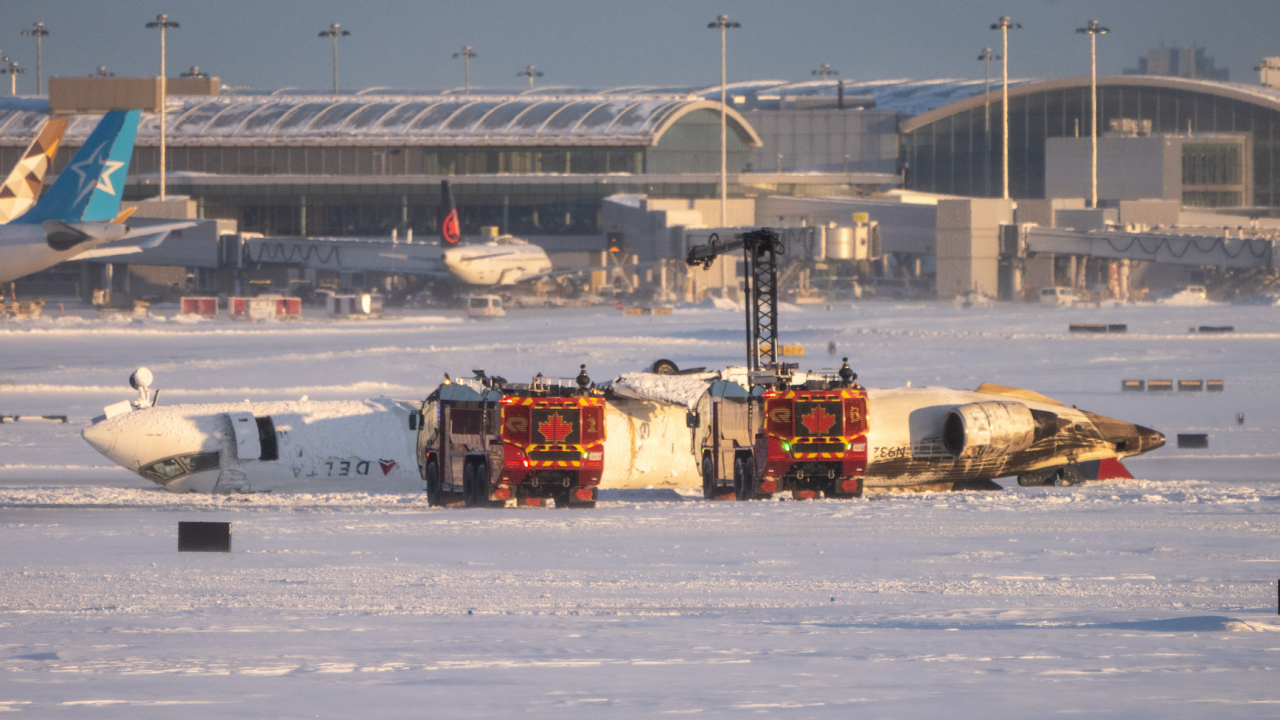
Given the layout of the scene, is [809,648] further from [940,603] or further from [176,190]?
[176,190]

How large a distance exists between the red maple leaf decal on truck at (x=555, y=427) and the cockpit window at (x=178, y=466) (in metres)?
9.54

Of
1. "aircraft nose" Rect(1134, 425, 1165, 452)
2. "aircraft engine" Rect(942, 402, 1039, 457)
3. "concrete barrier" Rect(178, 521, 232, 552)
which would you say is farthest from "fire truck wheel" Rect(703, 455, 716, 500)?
"concrete barrier" Rect(178, 521, 232, 552)

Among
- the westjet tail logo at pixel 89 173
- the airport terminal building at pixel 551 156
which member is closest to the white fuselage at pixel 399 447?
the westjet tail logo at pixel 89 173

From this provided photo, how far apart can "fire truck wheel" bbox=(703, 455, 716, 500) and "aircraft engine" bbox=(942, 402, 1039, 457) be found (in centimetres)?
573

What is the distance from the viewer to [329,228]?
147m

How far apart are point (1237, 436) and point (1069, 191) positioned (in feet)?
357

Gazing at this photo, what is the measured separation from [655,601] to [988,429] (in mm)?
16974

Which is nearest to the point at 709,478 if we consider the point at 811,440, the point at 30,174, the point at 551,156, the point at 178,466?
the point at 811,440

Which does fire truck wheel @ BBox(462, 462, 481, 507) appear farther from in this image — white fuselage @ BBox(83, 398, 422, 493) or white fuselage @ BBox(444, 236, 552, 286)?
white fuselage @ BBox(444, 236, 552, 286)

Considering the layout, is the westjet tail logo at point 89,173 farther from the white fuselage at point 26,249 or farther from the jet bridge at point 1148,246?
the jet bridge at point 1148,246

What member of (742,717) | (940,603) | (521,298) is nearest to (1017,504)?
(940,603)

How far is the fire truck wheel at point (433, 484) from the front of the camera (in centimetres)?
3244

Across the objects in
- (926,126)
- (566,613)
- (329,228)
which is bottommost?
(566,613)

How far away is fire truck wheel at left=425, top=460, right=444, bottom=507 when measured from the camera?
106 ft
